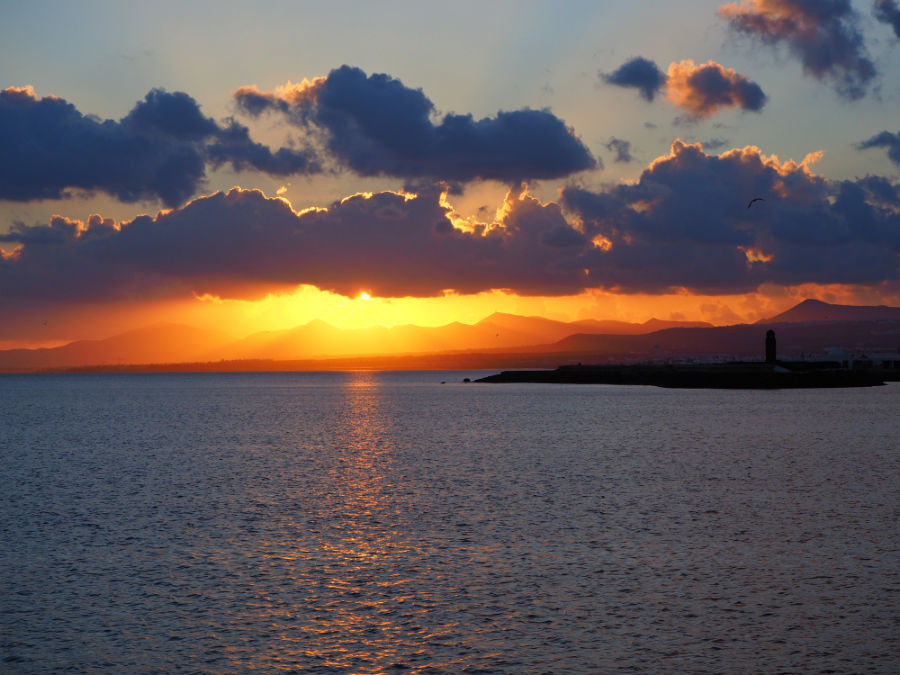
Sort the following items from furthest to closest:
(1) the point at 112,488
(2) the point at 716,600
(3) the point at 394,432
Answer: (3) the point at 394,432 < (1) the point at 112,488 < (2) the point at 716,600

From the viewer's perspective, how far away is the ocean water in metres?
19.7

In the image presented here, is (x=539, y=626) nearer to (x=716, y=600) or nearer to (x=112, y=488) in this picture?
(x=716, y=600)

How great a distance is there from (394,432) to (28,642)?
240 feet

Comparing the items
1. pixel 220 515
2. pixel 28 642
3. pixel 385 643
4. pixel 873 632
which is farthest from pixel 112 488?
pixel 873 632

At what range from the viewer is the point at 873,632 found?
20422 millimetres

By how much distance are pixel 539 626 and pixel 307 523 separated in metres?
17.1

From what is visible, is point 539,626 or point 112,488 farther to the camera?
point 112,488

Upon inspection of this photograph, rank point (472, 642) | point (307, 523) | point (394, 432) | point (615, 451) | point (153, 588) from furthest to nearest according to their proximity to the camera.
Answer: point (394, 432), point (615, 451), point (307, 523), point (153, 588), point (472, 642)

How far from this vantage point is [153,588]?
2544 cm

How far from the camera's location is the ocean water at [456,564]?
19.7 metres

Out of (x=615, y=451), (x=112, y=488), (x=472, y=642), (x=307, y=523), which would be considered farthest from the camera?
(x=615, y=451)

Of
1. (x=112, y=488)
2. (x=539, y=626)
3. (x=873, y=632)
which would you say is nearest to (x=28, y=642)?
(x=539, y=626)

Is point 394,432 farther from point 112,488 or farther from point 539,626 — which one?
point 539,626

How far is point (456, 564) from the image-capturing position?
28188 mm
